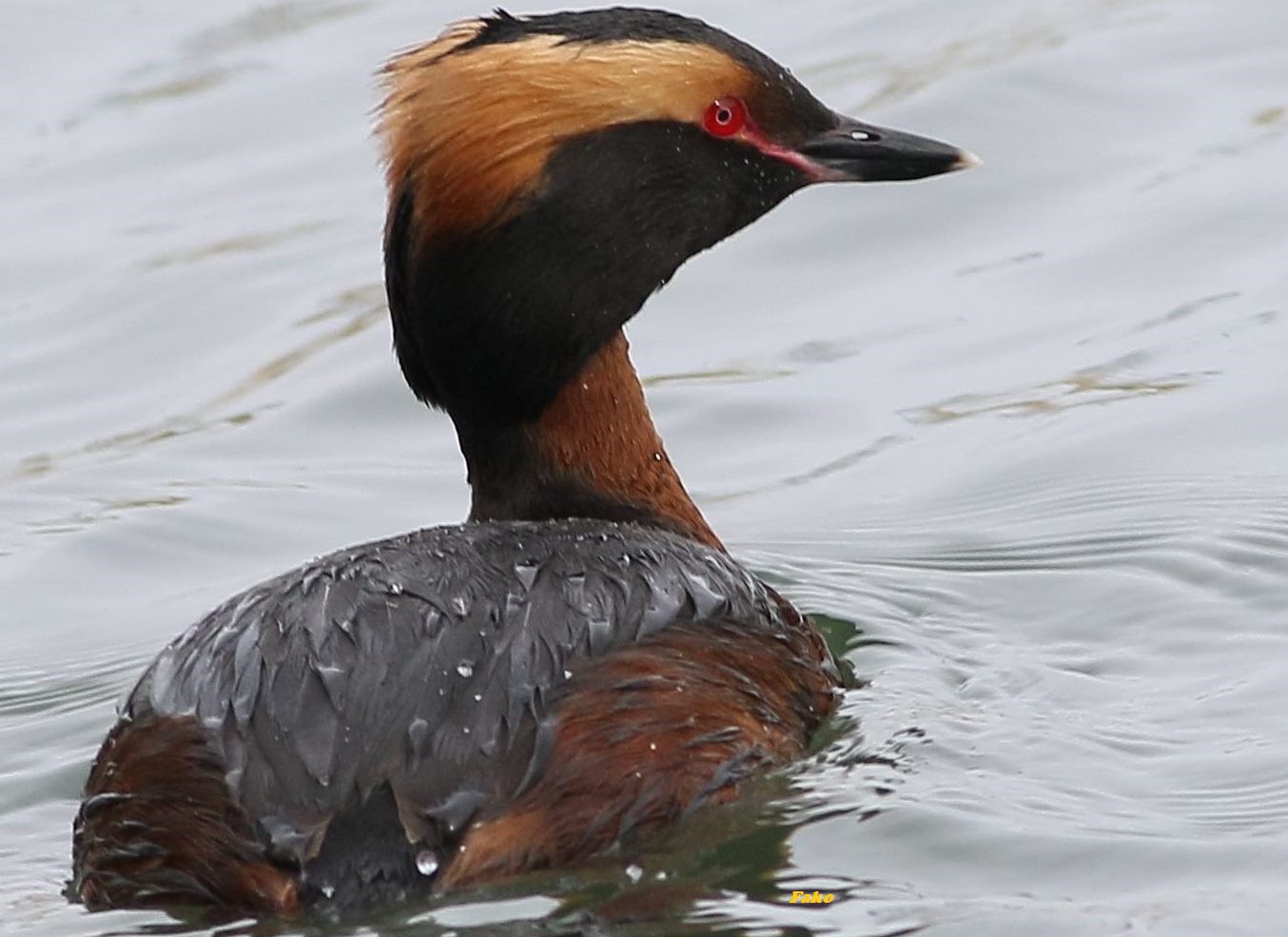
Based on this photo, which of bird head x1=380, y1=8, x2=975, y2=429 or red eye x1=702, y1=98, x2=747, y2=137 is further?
red eye x1=702, y1=98, x2=747, y2=137

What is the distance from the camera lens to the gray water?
23.1ft

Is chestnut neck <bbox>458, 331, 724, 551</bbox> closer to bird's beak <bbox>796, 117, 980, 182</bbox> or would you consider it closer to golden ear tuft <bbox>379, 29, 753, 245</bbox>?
golden ear tuft <bbox>379, 29, 753, 245</bbox>

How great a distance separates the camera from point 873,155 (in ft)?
27.1

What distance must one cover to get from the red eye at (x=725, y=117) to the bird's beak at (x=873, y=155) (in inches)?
9.0

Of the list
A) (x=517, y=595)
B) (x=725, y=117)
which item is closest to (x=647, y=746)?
(x=517, y=595)

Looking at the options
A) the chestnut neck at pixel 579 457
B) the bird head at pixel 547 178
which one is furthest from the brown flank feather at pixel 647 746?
the bird head at pixel 547 178

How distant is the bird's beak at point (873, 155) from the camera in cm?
821

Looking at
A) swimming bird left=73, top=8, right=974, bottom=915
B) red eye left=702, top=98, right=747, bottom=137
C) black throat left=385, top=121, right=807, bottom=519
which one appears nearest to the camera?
swimming bird left=73, top=8, right=974, bottom=915

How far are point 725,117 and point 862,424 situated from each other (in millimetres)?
3209

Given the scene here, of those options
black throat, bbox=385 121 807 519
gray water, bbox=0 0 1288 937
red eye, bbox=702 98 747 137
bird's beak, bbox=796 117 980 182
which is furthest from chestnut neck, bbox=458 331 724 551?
gray water, bbox=0 0 1288 937

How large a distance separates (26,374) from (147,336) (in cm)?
54

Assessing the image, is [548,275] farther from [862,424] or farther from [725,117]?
[862,424]

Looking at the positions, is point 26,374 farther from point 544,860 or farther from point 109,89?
point 544,860

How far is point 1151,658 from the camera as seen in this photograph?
27.5 feet
